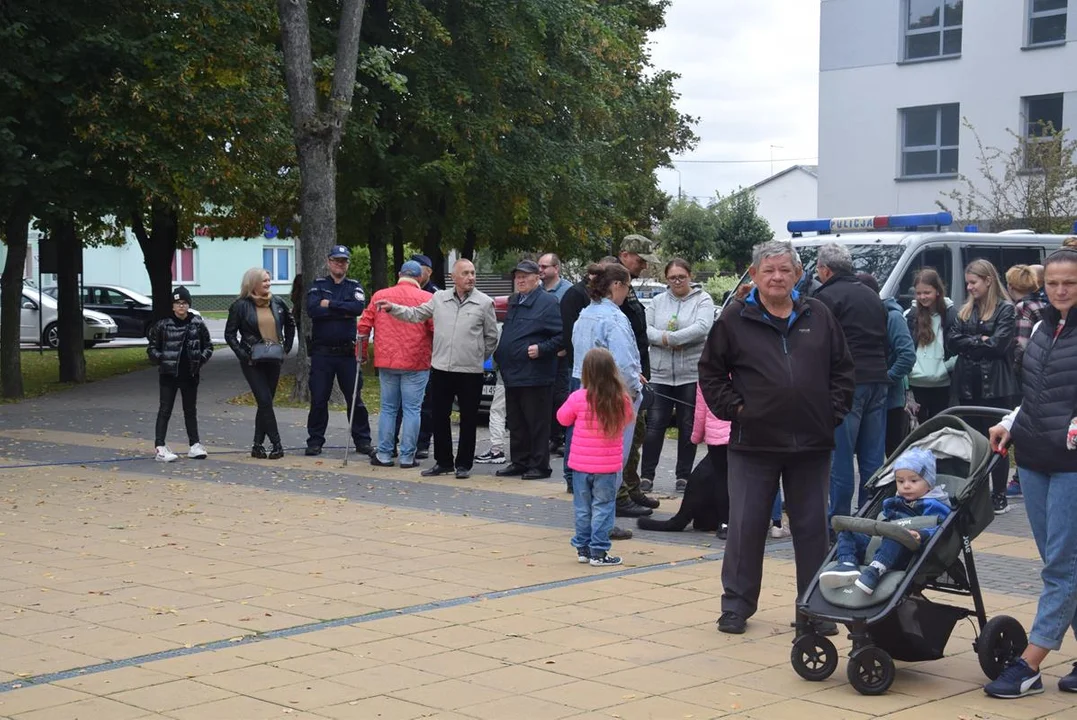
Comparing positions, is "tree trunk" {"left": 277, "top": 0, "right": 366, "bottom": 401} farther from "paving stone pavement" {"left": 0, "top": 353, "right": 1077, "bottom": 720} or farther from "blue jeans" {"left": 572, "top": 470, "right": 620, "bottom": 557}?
"blue jeans" {"left": 572, "top": 470, "right": 620, "bottom": 557}

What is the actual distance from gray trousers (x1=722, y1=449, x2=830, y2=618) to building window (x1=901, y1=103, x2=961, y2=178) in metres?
33.2

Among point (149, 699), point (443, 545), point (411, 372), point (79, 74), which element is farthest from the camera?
point (79, 74)

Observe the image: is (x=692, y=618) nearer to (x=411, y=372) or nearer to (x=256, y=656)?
(x=256, y=656)

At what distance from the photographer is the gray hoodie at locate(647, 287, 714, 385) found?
11.6m

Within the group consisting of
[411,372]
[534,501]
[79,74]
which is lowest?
[534,501]

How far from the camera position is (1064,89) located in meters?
36.2

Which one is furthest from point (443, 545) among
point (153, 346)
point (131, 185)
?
point (131, 185)

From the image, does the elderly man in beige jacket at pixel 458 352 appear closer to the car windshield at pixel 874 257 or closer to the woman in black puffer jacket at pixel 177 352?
the woman in black puffer jacket at pixel 177 352

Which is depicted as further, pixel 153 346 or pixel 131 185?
pixel 131 185

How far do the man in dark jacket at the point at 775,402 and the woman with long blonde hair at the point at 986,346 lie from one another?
4693 millimetres

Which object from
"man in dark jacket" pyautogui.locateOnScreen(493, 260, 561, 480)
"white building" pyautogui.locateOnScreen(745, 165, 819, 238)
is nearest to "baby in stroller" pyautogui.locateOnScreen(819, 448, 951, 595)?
"man in dark jacket" pyautogui.locateOnScreen(493, 260, 561, 480)

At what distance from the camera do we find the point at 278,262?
7012 cm

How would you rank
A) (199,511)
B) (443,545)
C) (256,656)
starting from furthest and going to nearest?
(199,511)
(443,545)
(256,656)

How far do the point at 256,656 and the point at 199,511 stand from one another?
4631 mm
